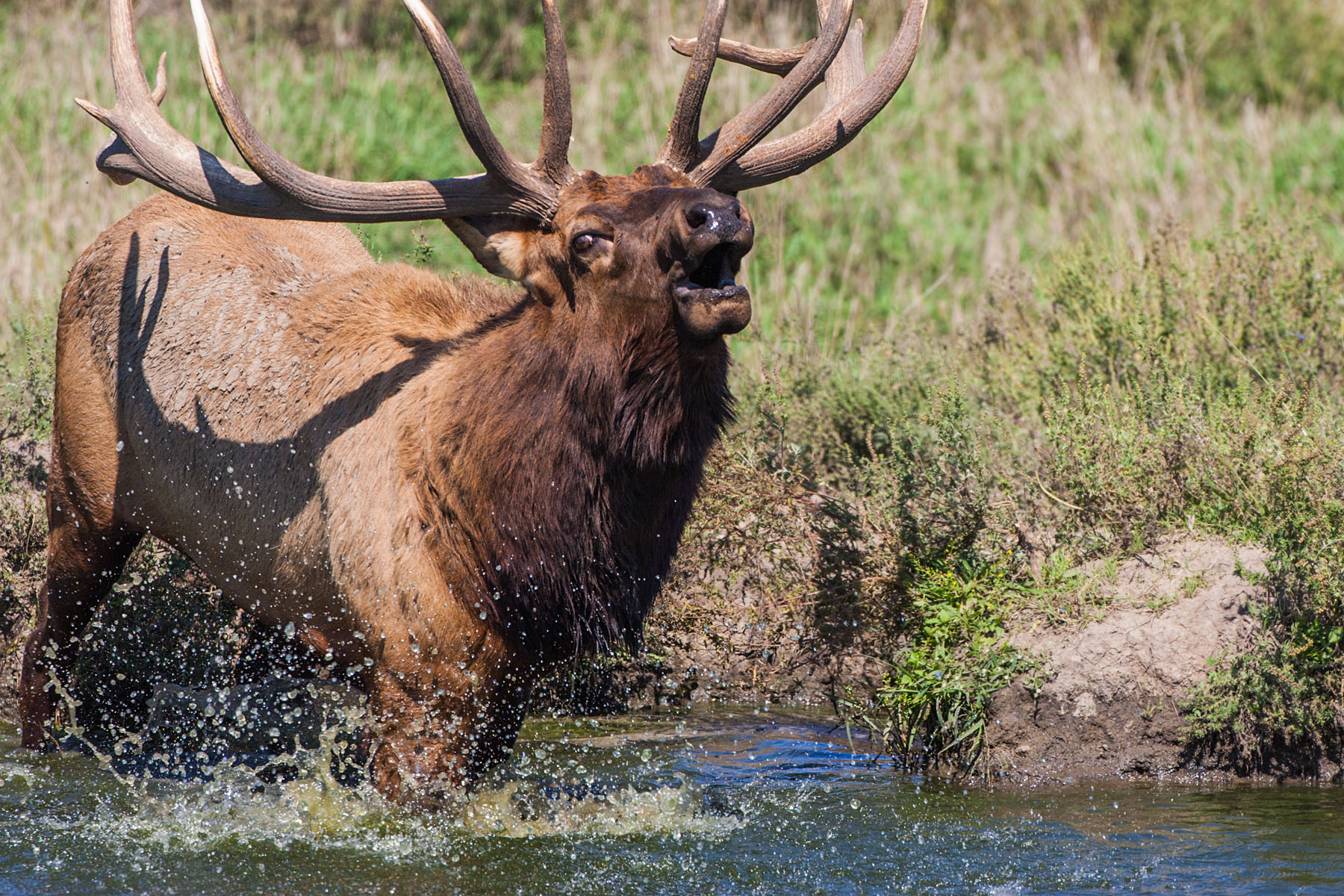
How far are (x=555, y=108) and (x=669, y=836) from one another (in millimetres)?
2052

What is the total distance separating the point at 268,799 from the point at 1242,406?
3.86 metres

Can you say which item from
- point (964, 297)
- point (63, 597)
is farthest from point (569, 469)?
point (964, 297)

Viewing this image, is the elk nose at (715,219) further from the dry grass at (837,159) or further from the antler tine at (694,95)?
the dry grass at (837,159)

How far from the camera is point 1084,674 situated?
4582 millimetres

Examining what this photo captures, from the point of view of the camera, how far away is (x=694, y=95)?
4031mm

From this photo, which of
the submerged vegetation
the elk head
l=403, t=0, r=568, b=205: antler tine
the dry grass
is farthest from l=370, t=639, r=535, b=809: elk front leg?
the dry grass

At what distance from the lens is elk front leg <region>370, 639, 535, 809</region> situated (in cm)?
395

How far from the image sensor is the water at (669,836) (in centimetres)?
365

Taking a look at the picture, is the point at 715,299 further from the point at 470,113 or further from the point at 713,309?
the point at 470,113

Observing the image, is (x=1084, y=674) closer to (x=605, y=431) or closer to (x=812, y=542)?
(x=812, y=542)

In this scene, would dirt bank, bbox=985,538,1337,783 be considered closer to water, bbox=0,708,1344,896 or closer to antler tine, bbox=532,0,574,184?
water, bbox=0,708,1344,896

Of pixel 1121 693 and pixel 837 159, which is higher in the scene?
pixel 837 159

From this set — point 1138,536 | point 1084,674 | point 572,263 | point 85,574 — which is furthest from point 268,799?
point 1138,536

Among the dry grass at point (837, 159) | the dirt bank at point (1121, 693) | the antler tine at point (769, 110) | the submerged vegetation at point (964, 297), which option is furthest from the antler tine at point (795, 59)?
the dry grass at point (837, 159)
